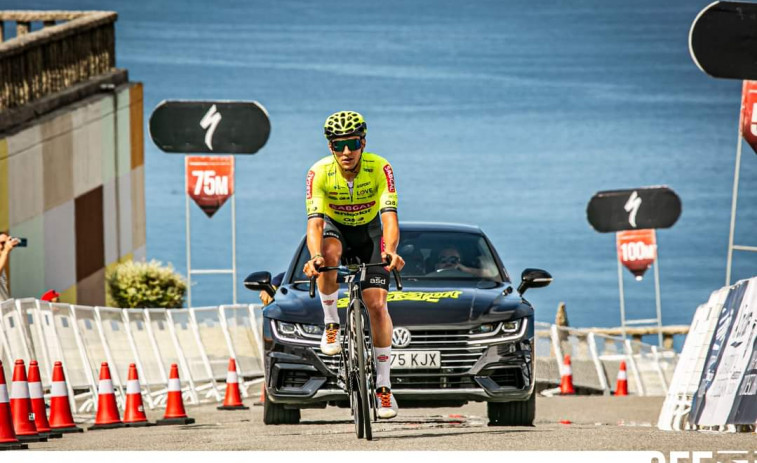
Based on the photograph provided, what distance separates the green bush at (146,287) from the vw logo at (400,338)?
2000 cm

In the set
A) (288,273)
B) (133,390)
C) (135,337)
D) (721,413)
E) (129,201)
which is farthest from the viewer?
(129,201)

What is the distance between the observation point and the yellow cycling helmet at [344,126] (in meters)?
10.0

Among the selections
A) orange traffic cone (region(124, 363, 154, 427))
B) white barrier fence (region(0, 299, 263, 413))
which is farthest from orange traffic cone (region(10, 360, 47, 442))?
white barrier fence (region(0, 299, 263, 413))

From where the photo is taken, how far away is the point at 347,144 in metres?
10.1

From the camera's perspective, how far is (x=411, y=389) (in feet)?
40.9

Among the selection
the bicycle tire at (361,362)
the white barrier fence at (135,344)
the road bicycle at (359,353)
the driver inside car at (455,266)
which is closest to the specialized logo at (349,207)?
the road bicycle at (359,353)

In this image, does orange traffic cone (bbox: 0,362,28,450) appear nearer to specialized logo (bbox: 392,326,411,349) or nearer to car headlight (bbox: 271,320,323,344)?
car headlight (bbox: 271,320,323,344)

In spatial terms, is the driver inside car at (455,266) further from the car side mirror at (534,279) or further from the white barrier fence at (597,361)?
the white barrier fence at (597,361)

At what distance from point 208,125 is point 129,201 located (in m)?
7.91

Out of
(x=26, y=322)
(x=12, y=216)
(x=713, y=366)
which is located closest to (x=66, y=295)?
(x=12, y=216)

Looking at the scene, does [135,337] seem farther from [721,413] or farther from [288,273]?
[721,413]

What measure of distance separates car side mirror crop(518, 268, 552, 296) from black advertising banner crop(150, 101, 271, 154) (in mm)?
16144

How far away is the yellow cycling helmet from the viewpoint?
10.0 m

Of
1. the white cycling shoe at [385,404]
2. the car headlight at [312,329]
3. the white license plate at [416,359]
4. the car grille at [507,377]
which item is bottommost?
the car grille at [507,377]
